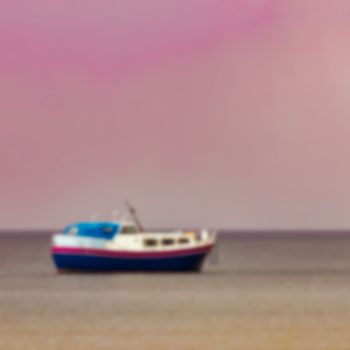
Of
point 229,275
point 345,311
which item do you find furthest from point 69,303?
point 229,275

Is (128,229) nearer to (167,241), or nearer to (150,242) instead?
(150,242)

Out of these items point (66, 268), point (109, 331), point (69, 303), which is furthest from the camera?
point (66, 268)

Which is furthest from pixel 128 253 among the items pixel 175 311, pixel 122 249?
pixel 175 311

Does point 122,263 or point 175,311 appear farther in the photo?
point 122,263

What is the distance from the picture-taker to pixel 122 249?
84312 mm

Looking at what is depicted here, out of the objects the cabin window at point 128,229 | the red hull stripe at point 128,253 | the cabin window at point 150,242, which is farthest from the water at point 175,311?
the cabin window at point 128,229

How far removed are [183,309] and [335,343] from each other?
52.9 feet

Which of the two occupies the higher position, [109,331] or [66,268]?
[109,331]

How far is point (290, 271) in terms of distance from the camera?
10419 cm

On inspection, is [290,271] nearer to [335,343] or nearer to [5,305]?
[5,305]

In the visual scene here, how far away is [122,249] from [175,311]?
77.9ft

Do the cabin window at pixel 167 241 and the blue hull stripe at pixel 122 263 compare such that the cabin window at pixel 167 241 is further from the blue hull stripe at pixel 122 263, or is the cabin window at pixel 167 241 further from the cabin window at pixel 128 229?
the cabin window at pixel 128 229

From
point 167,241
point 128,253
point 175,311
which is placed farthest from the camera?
point 167,241

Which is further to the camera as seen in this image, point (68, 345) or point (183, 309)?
point (183, 309)
